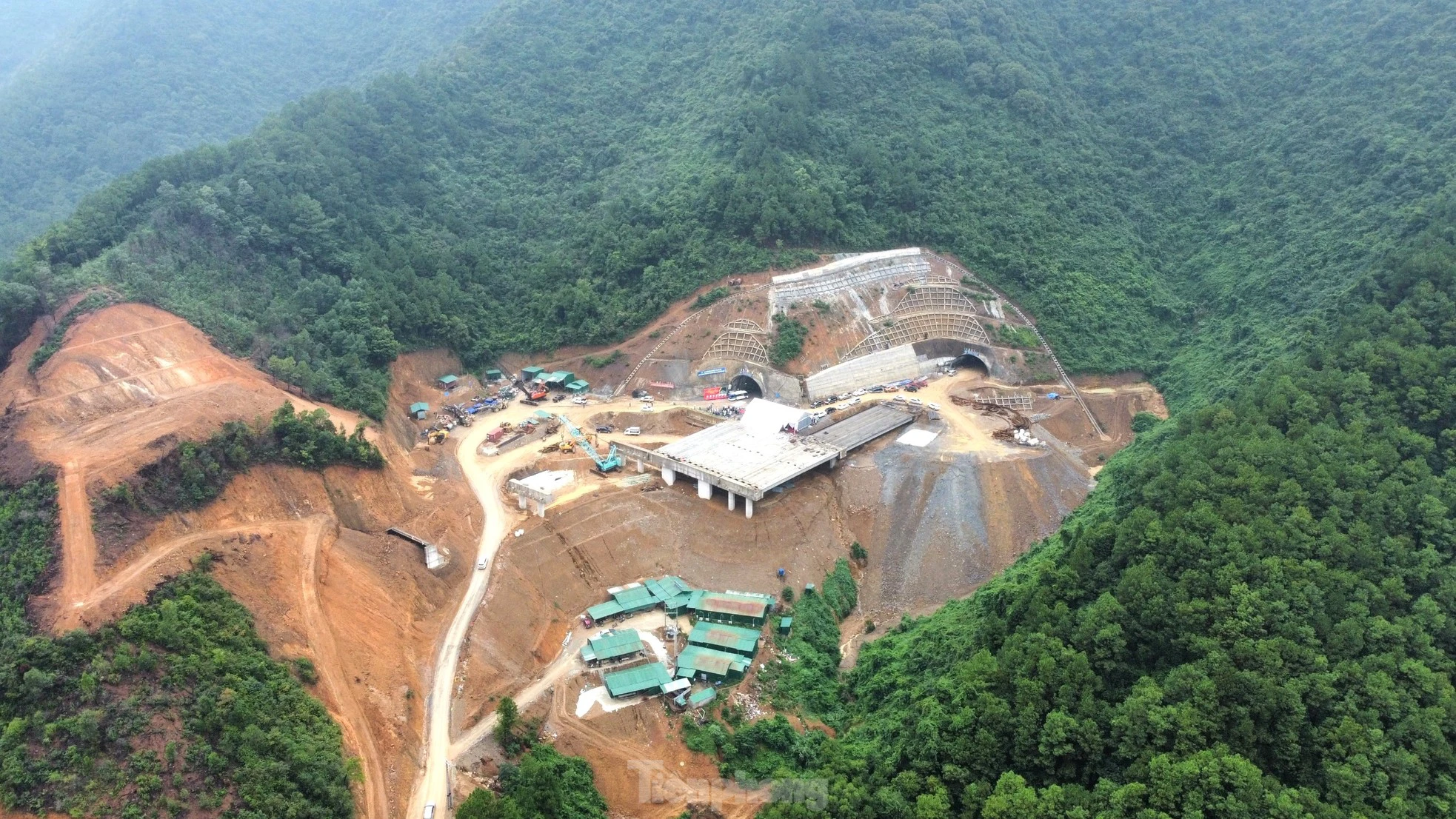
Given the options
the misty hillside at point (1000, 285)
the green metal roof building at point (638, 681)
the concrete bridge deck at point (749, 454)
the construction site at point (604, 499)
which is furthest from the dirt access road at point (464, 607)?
the concrete bridge deck at point (749, 454)

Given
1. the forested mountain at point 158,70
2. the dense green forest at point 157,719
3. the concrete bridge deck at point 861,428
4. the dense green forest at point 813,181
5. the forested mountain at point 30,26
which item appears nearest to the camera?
the dense green forest at point 157,719

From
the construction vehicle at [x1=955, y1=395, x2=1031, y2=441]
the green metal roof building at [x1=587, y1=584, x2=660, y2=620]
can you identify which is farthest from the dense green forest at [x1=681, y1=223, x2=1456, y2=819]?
the construction vehicle at [x1=955, y1=395, x2=1031, y2=441]

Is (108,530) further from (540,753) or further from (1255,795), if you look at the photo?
(1255,795)

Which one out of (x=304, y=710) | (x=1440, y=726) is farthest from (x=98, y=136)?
(x=1440, y=726)

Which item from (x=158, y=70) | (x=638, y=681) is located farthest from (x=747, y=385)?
(x=158, y=70)

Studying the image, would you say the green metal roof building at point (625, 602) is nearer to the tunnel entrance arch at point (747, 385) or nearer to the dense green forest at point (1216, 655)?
the dense green forest at point (1216, 655)

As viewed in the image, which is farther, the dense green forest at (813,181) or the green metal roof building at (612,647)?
the dense green forest at (813,181)
